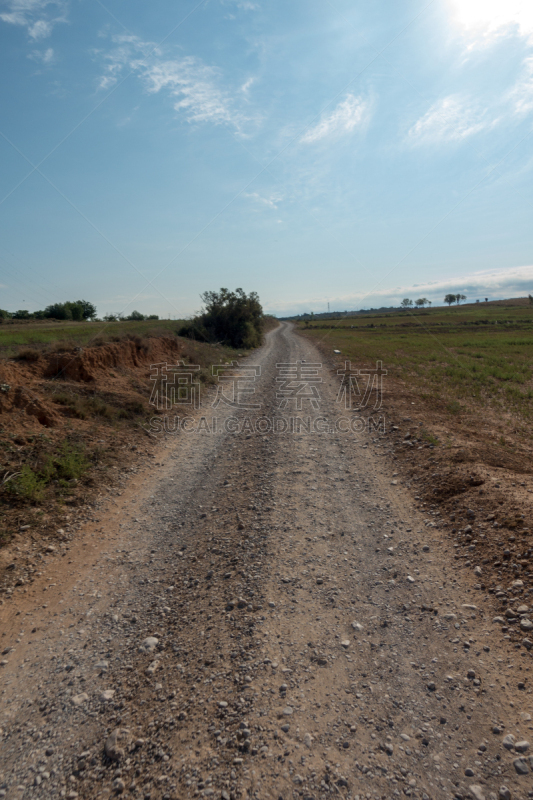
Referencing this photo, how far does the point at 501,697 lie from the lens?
2.73 metres

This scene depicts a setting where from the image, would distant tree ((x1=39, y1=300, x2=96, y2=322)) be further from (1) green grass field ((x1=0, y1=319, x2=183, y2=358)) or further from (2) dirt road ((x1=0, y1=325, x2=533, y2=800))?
(2) dirt road ((x1=0, y1=325, x2=533, y2=800))

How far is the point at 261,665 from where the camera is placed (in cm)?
309

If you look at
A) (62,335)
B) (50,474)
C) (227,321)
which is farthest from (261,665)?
(227,321)

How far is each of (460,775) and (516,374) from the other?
17.7 metres

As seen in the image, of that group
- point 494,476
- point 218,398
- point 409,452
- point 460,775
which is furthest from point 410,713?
point 218,398

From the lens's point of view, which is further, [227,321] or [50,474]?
[227,321]

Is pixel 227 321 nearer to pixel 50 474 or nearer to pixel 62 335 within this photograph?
pixel 62 335

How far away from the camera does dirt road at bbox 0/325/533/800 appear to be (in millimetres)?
2352

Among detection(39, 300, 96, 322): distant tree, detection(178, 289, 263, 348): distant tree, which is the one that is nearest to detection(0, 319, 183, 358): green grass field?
detection(178, 289, 263, 348): distant tree

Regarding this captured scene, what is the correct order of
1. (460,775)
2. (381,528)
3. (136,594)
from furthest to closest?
(381,528) → (136,594) → (460,775)

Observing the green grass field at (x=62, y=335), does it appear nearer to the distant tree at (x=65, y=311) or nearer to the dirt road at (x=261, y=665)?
the dirt road at (x=261, y=665)

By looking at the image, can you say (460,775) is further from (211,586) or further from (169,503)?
(169,503)

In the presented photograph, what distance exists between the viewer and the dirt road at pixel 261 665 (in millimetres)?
2352

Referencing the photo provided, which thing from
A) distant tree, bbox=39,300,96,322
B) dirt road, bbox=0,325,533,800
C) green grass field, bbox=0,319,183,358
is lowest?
dirt road, bbox=0,325,533,800
